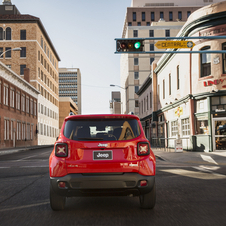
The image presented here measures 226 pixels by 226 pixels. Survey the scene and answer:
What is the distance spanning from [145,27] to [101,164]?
69504 millimetres

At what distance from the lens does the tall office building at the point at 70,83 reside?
595ft

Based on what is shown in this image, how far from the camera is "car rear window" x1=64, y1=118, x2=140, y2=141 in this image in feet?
17.1

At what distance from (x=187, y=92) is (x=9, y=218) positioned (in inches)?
753

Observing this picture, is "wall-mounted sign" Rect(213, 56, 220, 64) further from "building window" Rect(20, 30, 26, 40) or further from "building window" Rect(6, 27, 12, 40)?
"building window" Rect(6, 27, 12, 40)

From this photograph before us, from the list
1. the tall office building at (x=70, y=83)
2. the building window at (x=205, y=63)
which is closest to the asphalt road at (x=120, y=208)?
the building window at (x=205, y=63)

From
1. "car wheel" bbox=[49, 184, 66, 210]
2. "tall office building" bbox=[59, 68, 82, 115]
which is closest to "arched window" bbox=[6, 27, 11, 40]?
"car wheel" bbox=[49, 184, 66, 210]

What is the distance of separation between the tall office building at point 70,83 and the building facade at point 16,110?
12390cm

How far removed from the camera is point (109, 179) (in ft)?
16.0

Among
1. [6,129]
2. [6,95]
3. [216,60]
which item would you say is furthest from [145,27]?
[216,60]

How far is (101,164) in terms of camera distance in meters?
4.95

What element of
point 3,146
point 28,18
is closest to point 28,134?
point 3,146

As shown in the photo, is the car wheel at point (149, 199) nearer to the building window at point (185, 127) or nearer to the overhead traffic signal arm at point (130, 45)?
the overhead traffic signal arm at point (130, 45)

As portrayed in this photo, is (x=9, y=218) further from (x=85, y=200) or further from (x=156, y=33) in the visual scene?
(x=156, y=33)

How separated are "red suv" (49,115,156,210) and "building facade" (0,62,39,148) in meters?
32.1
